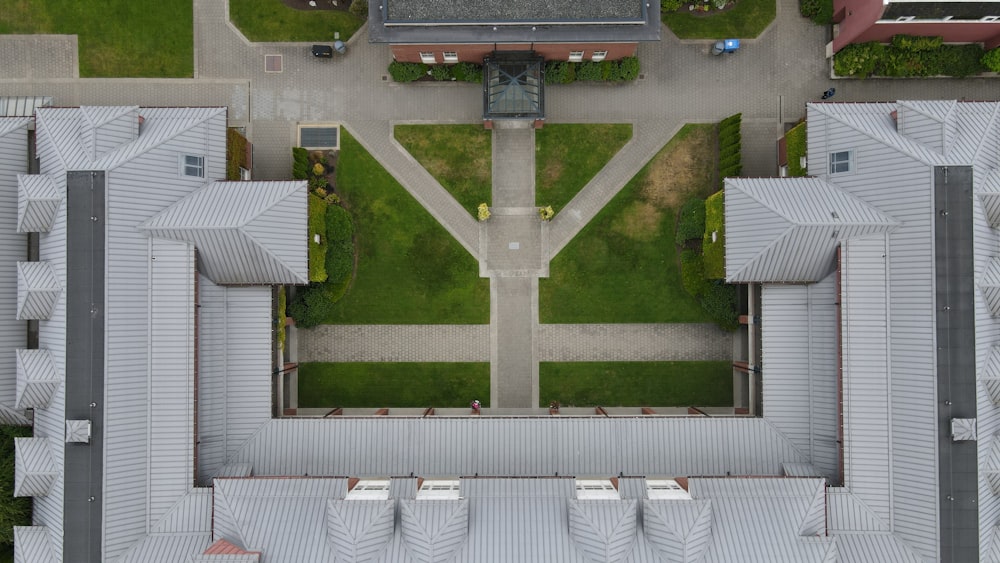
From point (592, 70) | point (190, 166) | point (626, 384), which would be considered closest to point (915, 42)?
point (592, 70)

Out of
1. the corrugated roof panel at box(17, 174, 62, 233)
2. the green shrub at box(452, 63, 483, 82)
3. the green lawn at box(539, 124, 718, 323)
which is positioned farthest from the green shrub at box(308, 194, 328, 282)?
the green lawn at box(539, 124, 718, 323)

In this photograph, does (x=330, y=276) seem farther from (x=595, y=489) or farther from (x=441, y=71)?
(x=595, y=489)

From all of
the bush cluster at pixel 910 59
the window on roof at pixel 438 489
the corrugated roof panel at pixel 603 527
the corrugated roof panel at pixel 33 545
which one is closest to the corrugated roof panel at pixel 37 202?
the corrugated roof panel at pixel 33 545

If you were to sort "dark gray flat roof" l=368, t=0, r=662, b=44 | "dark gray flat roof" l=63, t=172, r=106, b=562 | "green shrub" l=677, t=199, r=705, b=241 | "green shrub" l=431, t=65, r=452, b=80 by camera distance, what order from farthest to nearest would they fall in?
"green shrub" l=431, t=65, r=452, b=80
"green shrub" l=677, t=199, r=705, b=241
"dark gray flat roof" l=368, t=0, r=662, b=44
"dark gray flat roof" l=63, t=172, r=106, b=562

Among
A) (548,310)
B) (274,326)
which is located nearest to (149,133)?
(274,326)

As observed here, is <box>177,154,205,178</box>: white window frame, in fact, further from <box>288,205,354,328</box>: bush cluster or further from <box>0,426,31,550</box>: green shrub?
<box>0,426,31,550</box>: green shrub

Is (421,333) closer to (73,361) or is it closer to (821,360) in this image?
(73,361)

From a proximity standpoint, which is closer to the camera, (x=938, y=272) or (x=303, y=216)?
(x=938, y=272)
